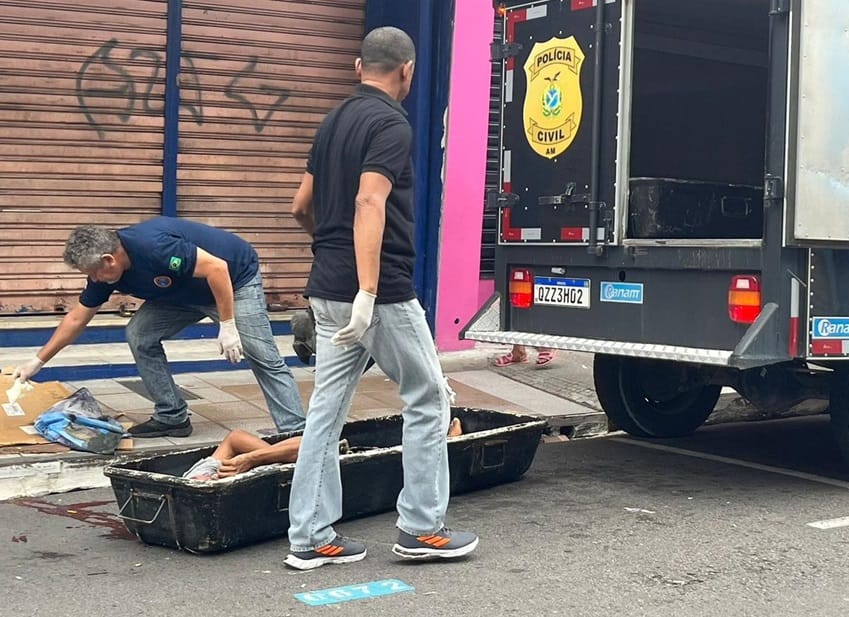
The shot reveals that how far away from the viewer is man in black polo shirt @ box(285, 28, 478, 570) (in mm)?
4648

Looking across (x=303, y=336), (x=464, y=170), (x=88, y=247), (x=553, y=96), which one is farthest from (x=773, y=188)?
(x=464, y=170)

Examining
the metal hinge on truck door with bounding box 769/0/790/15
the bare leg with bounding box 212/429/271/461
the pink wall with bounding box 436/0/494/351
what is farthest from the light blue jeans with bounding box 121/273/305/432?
the pink wall with bounding box 436/0/494/351

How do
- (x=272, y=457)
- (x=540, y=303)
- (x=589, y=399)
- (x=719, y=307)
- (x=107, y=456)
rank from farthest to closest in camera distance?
(x=589, y=399)
(x=540, y=303)
(x=107, y=456)
(x=719, y=307)
(x=272, y=457)

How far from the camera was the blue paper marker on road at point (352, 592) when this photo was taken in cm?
438

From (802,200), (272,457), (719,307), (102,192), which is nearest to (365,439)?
(272,457)

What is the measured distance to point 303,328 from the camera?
7.03 meters

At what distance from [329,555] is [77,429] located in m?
2.22

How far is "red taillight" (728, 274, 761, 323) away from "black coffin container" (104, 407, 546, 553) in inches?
48.9

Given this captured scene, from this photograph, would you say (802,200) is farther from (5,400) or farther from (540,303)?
(5,400)

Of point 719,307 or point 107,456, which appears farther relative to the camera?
point 107,456

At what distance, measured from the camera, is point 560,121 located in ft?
22.2

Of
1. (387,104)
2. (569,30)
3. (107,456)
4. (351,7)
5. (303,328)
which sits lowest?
(107,456)

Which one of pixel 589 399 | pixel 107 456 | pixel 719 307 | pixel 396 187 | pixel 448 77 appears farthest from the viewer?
pixel 448 77

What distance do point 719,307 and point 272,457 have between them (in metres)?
2.28
